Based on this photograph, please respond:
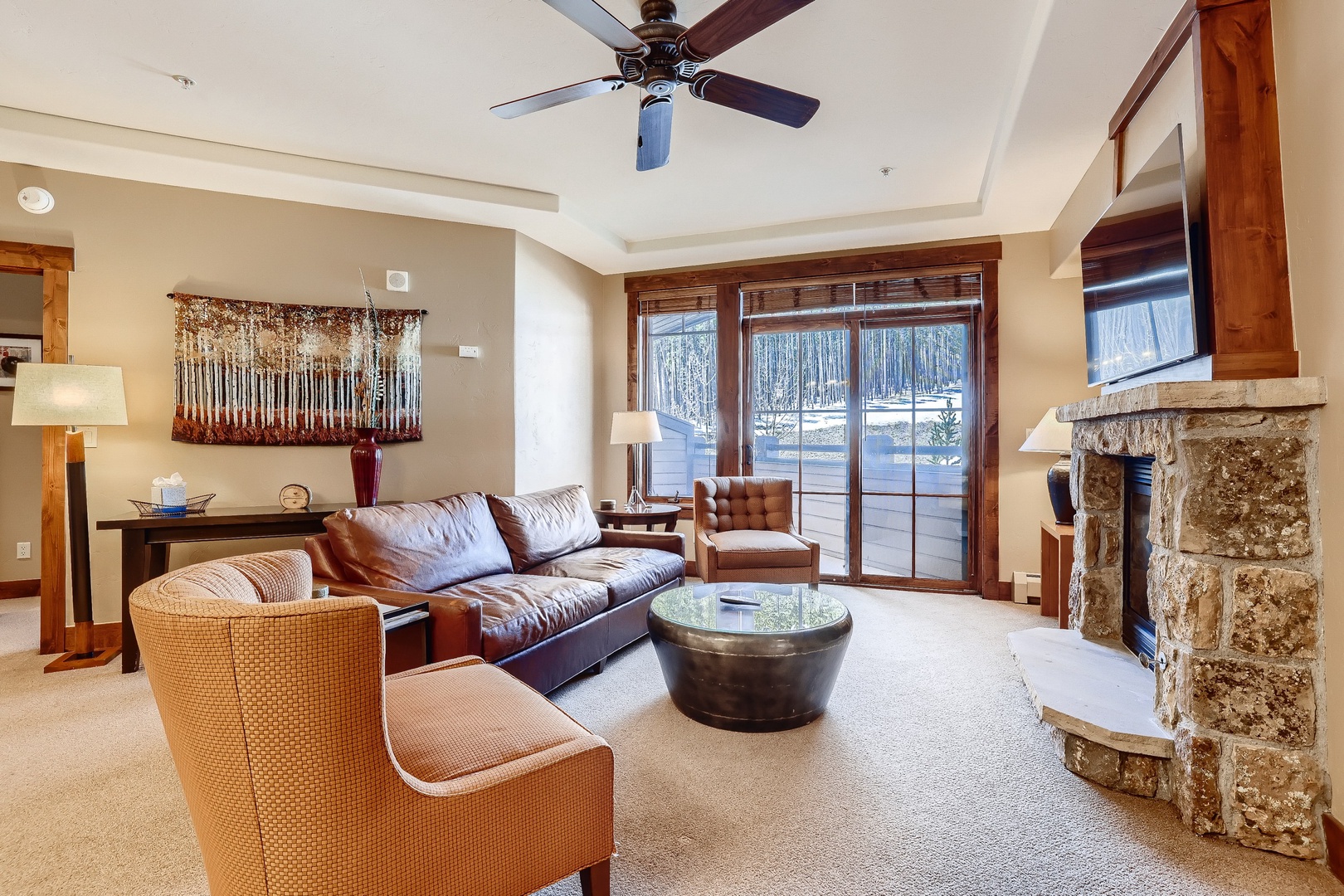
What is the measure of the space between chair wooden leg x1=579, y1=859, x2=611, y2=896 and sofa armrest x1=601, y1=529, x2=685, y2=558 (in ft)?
8.39

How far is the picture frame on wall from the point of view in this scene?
4.53 m

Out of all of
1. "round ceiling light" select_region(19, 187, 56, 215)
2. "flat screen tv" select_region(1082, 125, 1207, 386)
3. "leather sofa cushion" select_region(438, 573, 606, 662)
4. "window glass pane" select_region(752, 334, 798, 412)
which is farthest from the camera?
"window glass pane" select_region(752, 334, 798, 412)

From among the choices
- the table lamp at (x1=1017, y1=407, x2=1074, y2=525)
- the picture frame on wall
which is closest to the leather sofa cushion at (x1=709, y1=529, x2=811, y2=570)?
the table lamp at (x1=1017, y1=407, x2=1074, y2=525)

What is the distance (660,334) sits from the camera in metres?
5.43

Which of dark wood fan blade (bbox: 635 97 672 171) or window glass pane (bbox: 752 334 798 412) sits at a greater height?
dark wood fan blade (bbox: 635 97 672 171)

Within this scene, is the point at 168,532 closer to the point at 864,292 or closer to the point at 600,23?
the point at 600,23

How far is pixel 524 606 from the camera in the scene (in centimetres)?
264

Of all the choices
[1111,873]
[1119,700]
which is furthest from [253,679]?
[1119,700]

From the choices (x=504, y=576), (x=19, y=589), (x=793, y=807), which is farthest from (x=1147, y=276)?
(x=19, y=589)

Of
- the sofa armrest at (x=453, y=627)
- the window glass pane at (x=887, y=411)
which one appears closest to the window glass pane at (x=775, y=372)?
the window glass pane at (x=887, y=411)

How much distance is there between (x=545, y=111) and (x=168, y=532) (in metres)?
2.70

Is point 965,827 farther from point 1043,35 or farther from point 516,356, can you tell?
point 516,356

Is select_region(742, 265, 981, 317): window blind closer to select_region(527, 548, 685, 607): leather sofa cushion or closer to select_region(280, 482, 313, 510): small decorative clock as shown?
select_region(527, 548, 685, 607): leather sofa cushion

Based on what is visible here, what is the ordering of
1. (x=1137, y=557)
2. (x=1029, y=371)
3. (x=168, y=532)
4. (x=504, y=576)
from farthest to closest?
(x=1029, y=371) < (x=504, y=576) < (x=168, y=532) < (x=1137, y=557)
